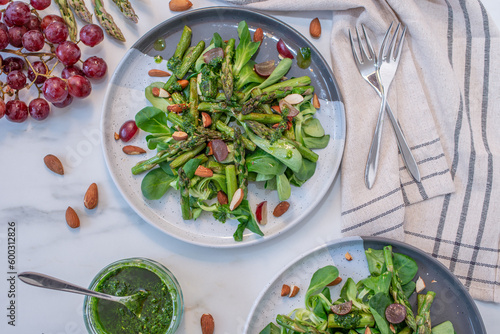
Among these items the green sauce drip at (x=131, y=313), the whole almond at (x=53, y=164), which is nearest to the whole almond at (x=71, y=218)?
the whole almond at (x=53, y=164)

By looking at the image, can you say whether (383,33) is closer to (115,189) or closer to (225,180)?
(225,180)

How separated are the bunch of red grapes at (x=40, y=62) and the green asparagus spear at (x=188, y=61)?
29cm

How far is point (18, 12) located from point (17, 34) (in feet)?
0.26

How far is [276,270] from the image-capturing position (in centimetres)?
165

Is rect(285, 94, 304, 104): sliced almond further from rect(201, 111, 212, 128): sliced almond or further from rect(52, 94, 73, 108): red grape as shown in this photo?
rect(52, 94, 73, 108): red grape

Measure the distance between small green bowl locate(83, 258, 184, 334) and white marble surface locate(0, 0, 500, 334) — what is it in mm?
99

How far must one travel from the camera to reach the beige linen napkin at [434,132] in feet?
Answer: 5.22

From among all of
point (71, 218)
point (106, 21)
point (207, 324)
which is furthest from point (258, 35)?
point (207, 324)

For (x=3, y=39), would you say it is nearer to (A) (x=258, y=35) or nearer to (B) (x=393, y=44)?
(A) (x=258, y=35)

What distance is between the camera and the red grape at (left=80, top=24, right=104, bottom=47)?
1573 mm

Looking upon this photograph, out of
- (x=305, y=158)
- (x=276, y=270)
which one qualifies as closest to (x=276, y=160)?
(x=305, y=158)

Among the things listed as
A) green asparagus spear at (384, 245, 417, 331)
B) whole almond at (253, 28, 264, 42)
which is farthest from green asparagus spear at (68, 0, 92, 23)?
green asparagus spear at (384, 245, 417, 331)

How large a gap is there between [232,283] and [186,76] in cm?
82

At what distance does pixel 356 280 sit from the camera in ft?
5.16
